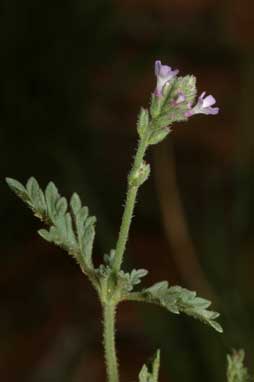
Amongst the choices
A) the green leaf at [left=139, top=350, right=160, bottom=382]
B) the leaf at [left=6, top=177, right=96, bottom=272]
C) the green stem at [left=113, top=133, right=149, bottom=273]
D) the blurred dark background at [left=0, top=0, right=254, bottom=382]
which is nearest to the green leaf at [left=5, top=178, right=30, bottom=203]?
the leaf at [left=6, top=177, right=96, bottom=272]

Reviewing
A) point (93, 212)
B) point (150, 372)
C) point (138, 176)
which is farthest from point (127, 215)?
point (93, 212)

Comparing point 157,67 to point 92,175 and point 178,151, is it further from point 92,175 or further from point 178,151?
point 178,151

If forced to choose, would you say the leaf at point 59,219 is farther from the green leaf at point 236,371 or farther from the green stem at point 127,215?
the green leaf at point 236,371

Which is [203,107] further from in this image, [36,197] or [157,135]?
[36,197]

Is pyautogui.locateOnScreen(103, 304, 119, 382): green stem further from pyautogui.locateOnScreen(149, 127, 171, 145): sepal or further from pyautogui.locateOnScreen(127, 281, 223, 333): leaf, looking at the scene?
pyautogui.locateOnScreen(149, 127, 171, 145): sepal

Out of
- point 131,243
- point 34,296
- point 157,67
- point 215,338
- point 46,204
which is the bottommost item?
point 46,204

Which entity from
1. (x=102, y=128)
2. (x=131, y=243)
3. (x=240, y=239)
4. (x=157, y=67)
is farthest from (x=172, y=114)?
(x=102, y=128)

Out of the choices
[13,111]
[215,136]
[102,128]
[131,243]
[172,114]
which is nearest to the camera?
[172,114]
